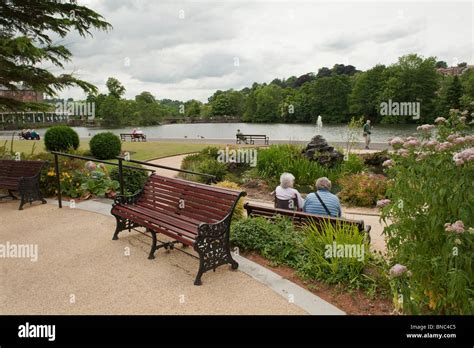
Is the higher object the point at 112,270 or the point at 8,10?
the point at 8,10

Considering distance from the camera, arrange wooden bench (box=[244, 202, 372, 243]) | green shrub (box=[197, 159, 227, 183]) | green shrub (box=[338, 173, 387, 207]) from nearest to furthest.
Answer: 1. wooden bench (box=[244, 202, 372, 243])
2. green shrub (box=[338, 173, 387, 207])
3. green shrub (box=[197, 159, 227, 183])

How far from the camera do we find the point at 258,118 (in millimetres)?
94250

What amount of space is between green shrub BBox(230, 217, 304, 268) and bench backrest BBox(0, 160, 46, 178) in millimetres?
4976

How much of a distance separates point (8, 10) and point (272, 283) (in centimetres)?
916

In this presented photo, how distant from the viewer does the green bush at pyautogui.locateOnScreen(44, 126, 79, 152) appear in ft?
66.7

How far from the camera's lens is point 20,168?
313 inches

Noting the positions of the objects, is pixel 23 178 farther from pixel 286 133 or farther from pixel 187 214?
pixel 286 133

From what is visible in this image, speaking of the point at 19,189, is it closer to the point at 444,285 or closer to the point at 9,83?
the point at 9,83

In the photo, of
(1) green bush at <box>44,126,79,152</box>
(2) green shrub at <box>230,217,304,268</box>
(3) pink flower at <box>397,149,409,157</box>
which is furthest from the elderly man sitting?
(1) green bush at <box>44,126,79,152</box>

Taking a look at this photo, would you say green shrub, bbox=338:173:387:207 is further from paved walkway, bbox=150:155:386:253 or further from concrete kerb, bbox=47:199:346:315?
concrete kerb, bbox=47:199:346:315

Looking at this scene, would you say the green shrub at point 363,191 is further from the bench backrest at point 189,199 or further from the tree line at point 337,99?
the tree line at point 337,99

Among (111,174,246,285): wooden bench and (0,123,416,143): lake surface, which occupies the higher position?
(0,123,416,143): lake surface
